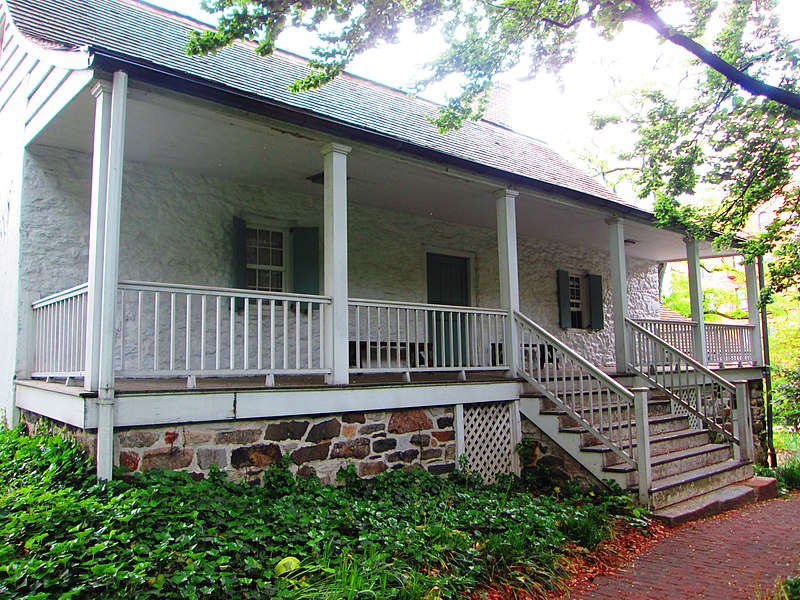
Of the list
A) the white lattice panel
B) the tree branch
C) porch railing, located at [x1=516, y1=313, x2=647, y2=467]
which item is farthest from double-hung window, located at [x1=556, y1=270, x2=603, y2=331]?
the tree branch

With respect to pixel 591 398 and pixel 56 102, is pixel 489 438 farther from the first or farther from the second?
pixel 56 102

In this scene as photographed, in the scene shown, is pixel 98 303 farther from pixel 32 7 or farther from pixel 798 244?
pixel 798 244

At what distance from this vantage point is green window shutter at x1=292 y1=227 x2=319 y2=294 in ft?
28.4

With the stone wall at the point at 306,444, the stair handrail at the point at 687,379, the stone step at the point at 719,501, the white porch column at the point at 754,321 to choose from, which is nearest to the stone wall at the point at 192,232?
the stair handrail at the point at 687,379

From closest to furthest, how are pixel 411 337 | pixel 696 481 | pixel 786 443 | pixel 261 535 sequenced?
pixel 261 535, pixel 696 481, pixel 411 337, pixel 786 443

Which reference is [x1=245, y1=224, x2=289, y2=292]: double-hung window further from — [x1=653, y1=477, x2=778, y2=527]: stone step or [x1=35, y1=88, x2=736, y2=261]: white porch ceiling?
[x1=653, y1=477, x2=778, y2=527]: stone step

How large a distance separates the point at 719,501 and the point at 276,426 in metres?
5.23

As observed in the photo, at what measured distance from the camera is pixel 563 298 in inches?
516

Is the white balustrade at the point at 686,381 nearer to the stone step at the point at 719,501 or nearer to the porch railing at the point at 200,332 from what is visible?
the stone step at the point at 719,501

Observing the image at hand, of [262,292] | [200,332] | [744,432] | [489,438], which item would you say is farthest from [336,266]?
[744,432]

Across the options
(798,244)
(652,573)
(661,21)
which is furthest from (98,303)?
(798,244)

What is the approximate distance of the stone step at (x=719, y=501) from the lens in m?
6.68

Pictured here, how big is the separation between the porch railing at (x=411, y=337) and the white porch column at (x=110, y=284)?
2.40 m

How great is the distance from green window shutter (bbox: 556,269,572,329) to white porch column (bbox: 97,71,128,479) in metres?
9.67
